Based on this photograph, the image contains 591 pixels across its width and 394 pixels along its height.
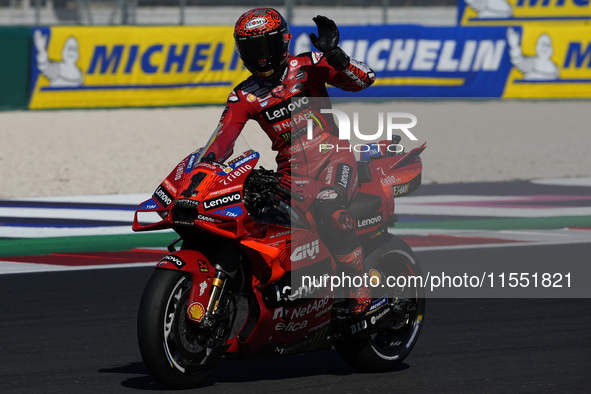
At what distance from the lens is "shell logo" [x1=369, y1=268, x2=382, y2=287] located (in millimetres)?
5621

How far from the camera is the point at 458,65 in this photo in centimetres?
2125

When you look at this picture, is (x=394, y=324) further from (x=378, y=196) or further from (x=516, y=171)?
(x=516, y=171)

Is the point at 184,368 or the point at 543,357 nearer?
the point at 184,368

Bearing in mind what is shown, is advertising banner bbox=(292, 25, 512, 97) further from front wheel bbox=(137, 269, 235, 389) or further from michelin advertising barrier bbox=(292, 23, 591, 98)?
front wheel bbox=(137, 269, 235, 389)

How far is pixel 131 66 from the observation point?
19.2 m

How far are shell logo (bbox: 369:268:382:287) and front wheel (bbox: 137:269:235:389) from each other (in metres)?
0.94

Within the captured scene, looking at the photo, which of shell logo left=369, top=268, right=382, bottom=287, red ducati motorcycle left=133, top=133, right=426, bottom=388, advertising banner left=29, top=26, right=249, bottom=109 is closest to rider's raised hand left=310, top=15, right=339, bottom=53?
red ducati motorcycle left=133, top=133, right=426, bottom=388

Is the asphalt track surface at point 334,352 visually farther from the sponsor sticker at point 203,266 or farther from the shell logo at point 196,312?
the sponsor sticker at point 203,266

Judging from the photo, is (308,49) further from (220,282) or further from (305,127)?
(220,282)

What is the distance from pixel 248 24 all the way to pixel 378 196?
1.23m

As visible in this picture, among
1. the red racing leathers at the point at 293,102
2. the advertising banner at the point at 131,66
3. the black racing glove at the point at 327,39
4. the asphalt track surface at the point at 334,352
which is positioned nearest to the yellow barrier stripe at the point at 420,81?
the advertising banner at the point at 131,66

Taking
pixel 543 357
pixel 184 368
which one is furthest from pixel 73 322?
pixel 543 357

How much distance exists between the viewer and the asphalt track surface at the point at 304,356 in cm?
538

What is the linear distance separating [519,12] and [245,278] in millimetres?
19665
